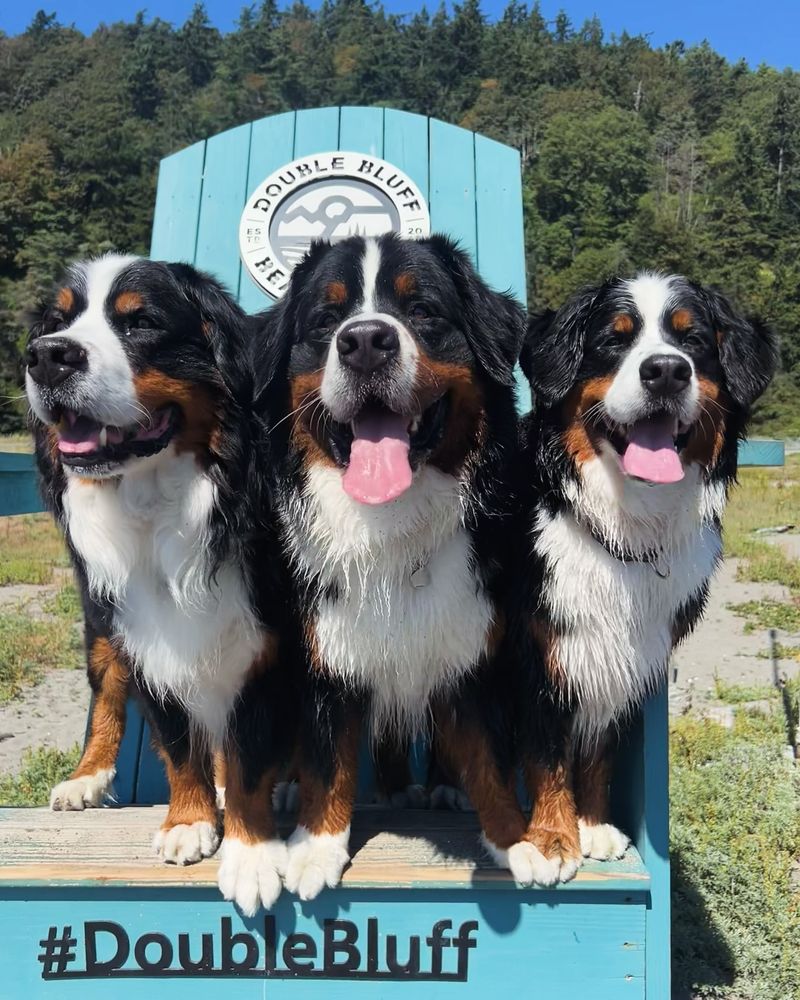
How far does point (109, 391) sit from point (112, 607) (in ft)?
2.23

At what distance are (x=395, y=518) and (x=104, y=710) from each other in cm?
132

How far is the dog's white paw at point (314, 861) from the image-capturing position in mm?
2164

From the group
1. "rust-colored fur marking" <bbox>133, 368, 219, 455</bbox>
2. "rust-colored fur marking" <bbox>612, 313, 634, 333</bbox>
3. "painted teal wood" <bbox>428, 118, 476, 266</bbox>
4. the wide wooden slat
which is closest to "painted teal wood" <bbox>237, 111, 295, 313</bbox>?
"painted teal wood" <bbox>428, 118, 476, 266</bbox>

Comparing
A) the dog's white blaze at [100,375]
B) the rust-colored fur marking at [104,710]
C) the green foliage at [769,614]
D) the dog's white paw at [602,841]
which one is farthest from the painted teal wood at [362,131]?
the green foliage at [769,614]

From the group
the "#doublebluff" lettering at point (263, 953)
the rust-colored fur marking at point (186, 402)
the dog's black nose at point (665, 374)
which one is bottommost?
the "#doublebluff" lettering at point (263, 953)

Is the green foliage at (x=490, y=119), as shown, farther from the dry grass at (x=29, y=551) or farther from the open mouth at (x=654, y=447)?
the open mouth at (x=654, y=447)

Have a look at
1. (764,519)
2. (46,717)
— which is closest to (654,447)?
(46,717)

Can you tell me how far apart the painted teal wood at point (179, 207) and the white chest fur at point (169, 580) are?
2.13 metres

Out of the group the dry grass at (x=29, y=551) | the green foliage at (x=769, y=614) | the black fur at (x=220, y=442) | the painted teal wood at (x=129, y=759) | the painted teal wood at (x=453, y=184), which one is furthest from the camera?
the dry grass at (x=29, y=551)

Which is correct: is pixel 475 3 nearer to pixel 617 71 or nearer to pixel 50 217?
pixel 617 71

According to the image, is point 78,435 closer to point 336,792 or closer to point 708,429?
point 336,792

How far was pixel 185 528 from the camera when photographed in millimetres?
2193

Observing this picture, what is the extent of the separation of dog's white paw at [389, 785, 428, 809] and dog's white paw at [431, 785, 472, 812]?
4cm

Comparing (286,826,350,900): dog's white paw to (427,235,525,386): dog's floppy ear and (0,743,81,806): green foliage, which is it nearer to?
(427,235,525,386): dog's floppy ear
